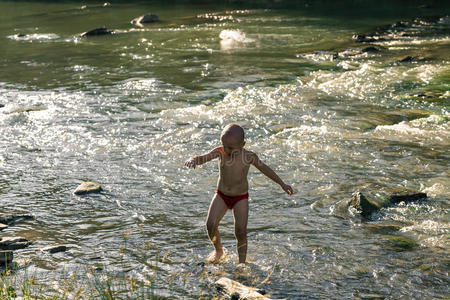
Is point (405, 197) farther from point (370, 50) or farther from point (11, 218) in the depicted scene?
point (370, 50)

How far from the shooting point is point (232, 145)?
18.8ft

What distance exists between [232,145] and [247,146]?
450 centimetres

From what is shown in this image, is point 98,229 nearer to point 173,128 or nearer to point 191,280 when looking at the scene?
point 191,280

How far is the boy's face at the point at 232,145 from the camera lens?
571 centimetres

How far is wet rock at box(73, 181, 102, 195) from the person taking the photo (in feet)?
26.9

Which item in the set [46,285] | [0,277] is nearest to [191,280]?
[46,285]

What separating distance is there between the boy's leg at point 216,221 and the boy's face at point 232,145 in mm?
486

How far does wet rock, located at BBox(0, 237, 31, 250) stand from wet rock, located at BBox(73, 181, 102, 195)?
5.44ft

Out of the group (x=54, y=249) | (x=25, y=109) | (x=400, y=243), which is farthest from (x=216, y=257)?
(x=25, y=109)

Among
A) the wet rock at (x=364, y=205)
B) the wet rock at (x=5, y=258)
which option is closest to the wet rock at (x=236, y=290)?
the wet rock at (x=5, y=258)

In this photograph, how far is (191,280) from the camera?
18.8 ft

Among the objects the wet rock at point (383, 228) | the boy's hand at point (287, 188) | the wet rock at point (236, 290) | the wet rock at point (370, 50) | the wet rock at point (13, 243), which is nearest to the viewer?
the wet rock at point (236, 290)

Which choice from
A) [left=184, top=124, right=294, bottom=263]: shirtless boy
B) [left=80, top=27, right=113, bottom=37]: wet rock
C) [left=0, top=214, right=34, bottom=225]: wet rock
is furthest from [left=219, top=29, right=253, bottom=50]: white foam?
[left=184, top=124, right=294, bottom=263]: shirtless boy

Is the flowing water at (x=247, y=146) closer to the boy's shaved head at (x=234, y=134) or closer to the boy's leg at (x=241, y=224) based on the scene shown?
the boy's leg at (x=241, y=224)
